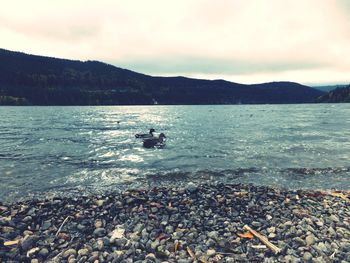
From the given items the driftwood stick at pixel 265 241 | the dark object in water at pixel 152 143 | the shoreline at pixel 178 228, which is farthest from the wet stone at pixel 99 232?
the dark object in water at pixel 152 143

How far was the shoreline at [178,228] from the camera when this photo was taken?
376 inches

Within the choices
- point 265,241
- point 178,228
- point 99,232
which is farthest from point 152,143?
point 265,241

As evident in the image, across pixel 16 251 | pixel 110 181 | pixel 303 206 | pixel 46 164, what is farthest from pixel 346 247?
pixel 46 164

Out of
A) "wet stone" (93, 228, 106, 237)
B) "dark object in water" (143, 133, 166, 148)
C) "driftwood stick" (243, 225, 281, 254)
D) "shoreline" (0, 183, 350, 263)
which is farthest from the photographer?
"dark object in water" (143, 133, 166, 148)

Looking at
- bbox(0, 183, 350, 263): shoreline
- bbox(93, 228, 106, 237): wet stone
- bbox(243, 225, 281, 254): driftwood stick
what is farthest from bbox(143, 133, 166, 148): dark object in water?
bbox(243, 225, 281, 254): driftwood stick

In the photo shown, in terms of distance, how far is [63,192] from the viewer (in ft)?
57.6

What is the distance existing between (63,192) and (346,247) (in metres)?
15.2

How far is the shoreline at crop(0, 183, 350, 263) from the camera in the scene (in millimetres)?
9562

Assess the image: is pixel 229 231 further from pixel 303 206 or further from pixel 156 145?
pixel 156 145

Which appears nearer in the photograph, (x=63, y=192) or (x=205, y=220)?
(x=205, y=220)

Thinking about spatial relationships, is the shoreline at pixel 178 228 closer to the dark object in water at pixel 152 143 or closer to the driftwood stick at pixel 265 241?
the driftwood stick at pixel 265 241

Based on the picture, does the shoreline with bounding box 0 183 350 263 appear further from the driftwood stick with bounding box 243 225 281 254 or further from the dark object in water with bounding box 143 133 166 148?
the dark object in water with bounding box 143 133 166 148

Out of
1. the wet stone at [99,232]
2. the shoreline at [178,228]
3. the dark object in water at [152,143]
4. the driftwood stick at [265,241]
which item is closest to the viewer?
the shoreline at [178,228]

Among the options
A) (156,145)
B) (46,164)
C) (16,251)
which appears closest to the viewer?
(16,251)
